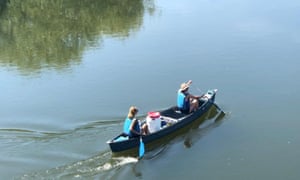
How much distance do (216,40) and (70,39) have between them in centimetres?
918

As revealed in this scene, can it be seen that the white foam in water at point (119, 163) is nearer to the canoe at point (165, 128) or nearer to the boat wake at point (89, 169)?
the boat wake at point (89, 169)

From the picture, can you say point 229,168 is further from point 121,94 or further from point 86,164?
point 121,94

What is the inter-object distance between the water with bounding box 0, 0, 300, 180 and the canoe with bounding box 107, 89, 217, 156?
14.7 inches

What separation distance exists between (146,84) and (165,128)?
602 centimetres

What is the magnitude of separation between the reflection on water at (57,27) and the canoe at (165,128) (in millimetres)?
9632

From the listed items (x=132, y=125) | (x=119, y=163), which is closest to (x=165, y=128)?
(x=132, y=125)

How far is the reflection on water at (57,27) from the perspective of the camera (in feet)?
92.2

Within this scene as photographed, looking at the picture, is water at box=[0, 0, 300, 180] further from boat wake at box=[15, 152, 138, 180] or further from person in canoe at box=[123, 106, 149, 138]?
person in canoe at box=[123, 106, 149, 138]

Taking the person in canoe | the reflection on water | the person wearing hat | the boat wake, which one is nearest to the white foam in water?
the boat wake

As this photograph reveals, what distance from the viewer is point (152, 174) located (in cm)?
1514

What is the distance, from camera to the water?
613 inches

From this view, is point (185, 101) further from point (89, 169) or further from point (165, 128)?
point (89, 169)

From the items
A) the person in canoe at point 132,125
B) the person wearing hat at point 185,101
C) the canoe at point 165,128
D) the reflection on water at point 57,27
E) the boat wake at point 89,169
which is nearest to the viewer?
the boat wake at point 89,169

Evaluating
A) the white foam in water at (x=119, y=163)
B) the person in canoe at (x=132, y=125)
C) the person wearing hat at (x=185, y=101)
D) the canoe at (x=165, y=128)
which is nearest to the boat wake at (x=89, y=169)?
the white foam in water at (x=119, y=163)
